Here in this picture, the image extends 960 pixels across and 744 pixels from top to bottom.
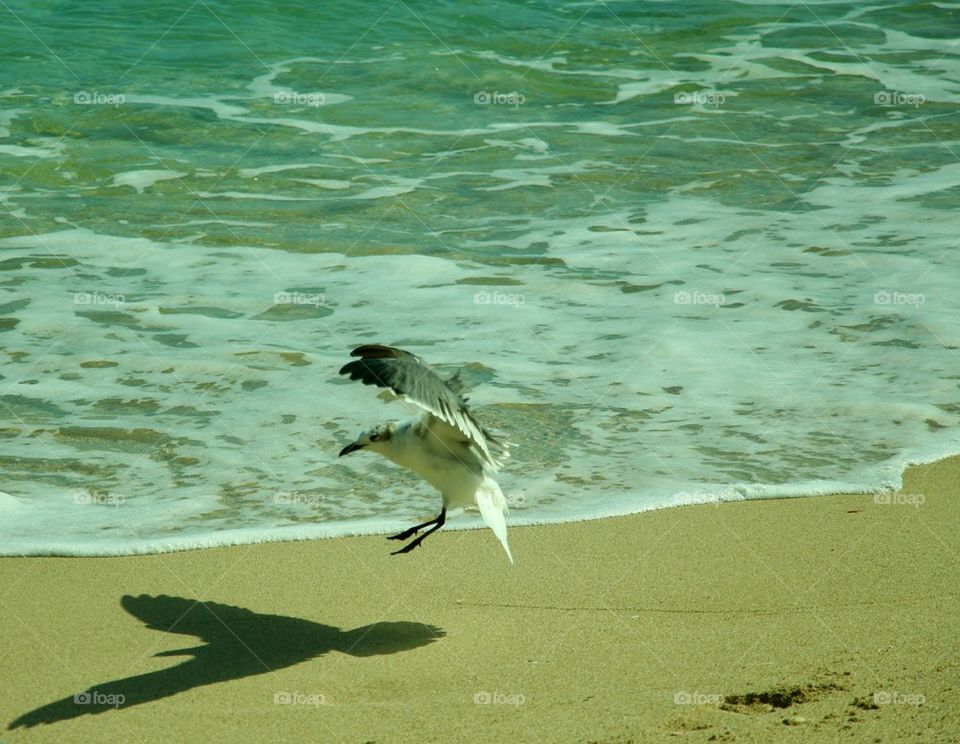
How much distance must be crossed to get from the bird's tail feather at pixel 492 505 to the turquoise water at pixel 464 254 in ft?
1.50

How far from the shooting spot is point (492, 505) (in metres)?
4.55

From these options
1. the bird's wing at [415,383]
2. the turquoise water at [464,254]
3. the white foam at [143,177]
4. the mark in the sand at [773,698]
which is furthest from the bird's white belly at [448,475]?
the white foam at [143,177]

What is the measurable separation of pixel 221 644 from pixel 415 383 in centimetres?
114

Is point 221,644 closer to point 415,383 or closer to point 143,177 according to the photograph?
point 415,383

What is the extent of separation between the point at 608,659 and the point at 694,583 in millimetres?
676

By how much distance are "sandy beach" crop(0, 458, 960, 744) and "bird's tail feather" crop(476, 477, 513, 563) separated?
247 millimetres

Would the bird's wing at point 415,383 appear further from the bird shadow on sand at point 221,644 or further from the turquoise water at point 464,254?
the turquoise water at point 464,254

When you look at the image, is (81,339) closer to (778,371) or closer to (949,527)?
(778,371)

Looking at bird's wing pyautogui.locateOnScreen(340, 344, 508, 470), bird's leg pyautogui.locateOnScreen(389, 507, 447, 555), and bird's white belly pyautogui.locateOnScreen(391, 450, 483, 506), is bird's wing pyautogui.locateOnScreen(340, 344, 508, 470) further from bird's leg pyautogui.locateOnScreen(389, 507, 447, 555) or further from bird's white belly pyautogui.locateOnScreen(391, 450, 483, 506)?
bird's leg pyautogui.locateOnScreen(389, 507, 447, 555)

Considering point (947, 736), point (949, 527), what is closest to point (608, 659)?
point (947, 736)

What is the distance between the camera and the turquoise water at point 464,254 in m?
5.58

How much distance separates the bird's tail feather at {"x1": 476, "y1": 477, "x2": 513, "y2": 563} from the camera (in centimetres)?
436

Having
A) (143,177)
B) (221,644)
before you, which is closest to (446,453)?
(221,644)

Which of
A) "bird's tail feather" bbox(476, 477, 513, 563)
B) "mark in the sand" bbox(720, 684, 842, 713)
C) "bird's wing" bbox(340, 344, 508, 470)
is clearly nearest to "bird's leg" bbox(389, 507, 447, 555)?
"bird's tail feather" bbox(476, 477, 513, 563)
